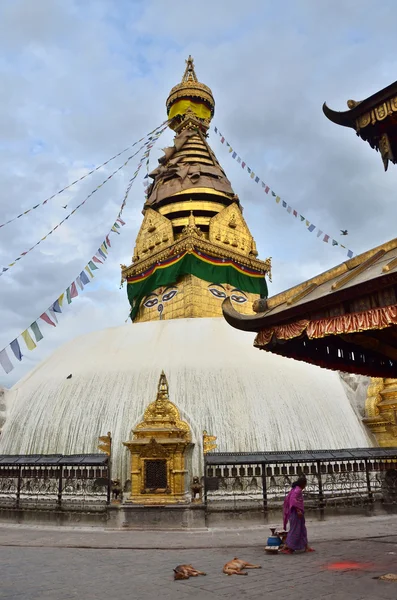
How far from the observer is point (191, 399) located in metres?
12.3

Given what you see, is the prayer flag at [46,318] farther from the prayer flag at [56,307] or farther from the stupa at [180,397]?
the stupa at [180,397]

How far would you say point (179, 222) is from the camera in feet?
79.9

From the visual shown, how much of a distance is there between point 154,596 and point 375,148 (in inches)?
209

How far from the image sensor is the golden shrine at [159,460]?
31.9 ft

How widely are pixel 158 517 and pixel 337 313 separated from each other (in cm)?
644

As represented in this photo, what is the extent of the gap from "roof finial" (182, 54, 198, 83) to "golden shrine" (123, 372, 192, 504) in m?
27.2

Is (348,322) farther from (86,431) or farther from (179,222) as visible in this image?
(179,222)

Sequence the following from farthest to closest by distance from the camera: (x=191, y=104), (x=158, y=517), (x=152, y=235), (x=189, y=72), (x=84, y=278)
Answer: (x=189, y=72)
(x=191, y=104)
(x=152, y=235)
(x=84, y=278)
(x=158, y=517)

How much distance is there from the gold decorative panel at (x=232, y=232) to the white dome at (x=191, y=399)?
8.73 metres

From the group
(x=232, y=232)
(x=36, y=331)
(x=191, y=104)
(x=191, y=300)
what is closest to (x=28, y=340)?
(x=36, y=331)

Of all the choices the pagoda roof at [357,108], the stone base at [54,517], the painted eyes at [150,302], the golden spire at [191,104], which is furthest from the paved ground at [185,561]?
the golden spire at [191,104]

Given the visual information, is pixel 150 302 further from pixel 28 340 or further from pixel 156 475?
pixel 156 475

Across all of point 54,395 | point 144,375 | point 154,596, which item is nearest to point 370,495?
point 144,375

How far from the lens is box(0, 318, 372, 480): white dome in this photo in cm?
1185
